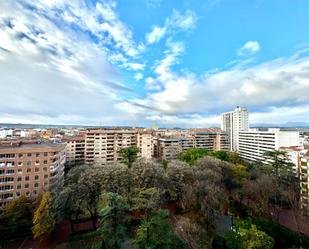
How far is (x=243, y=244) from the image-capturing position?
42.8 feet

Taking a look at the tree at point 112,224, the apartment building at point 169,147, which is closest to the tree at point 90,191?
the tree at point 112,224

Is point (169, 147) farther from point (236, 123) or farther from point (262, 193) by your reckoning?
point (262, 193)

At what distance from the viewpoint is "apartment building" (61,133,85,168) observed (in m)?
54.1

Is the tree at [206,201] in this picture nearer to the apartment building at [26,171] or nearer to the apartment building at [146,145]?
the apartment building at [26,171]

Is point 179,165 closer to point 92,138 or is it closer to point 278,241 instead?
point 278,241

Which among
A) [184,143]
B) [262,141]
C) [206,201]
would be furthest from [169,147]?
[206,201]

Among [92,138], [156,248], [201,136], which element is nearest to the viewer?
[156,248]

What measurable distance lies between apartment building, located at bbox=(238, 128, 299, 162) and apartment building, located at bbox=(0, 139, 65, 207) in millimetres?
48654

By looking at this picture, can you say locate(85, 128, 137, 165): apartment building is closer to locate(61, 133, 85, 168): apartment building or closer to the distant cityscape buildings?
the distant cityscape buildings

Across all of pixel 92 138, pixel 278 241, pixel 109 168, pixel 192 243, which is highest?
pixel 92 138

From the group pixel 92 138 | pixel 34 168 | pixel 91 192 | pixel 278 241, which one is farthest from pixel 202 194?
pixel 92 138

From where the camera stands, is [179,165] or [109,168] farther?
[179,165]

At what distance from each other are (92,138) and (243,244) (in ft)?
164

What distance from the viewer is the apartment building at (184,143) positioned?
60.9 meters
